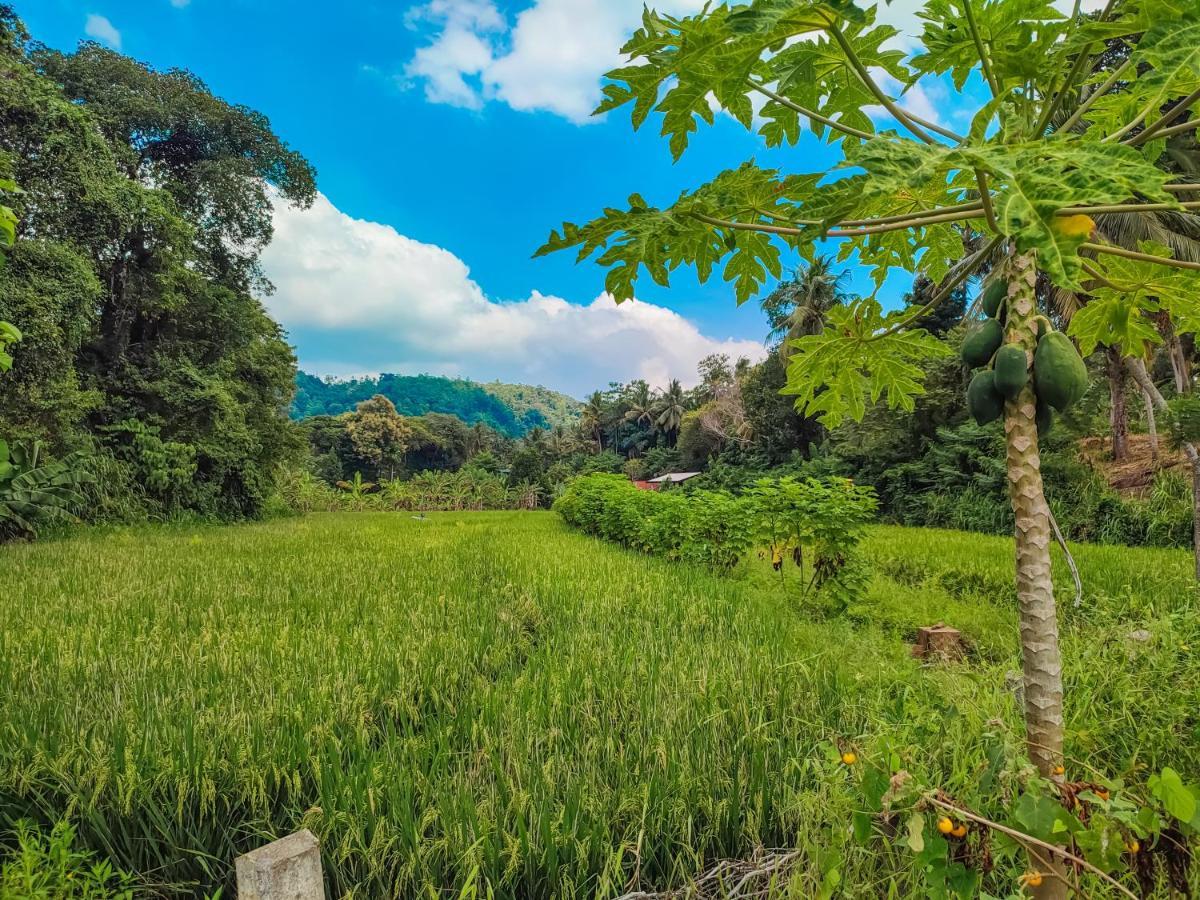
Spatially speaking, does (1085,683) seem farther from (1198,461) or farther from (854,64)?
(1198,461)

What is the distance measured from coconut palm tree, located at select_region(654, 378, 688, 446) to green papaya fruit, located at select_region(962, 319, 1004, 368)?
1520 inches

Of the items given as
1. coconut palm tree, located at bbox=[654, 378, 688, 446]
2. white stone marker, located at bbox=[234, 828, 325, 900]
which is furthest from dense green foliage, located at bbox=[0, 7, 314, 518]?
coconut palm tree, located at bbox=[654, 378, 688, 446]

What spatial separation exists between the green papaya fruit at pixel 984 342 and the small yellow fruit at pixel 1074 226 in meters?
0.34

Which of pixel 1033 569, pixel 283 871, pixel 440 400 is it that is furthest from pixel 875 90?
pixel 440 400

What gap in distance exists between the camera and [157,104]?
45.3ft

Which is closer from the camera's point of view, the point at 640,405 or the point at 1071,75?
the point at 1071,75

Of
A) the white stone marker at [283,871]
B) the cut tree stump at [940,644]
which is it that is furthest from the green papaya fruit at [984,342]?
the cut tree stump at [940,644]

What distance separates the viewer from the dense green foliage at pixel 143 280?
9242 mm

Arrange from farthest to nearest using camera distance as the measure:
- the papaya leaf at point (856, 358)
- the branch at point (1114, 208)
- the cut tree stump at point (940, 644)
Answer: the cut tree stump at point (940, 644)
the papaya leaf at point (856, 358)
the branch at point (1114, 208)

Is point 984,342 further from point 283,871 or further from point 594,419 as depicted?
point 594,419

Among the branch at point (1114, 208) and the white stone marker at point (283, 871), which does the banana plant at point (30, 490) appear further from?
the branch at point (1114, 208)

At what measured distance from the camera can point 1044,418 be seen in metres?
1.14

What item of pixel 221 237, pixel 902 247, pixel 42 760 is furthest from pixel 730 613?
pixel 221 237

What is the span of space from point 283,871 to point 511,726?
1.25 meters
